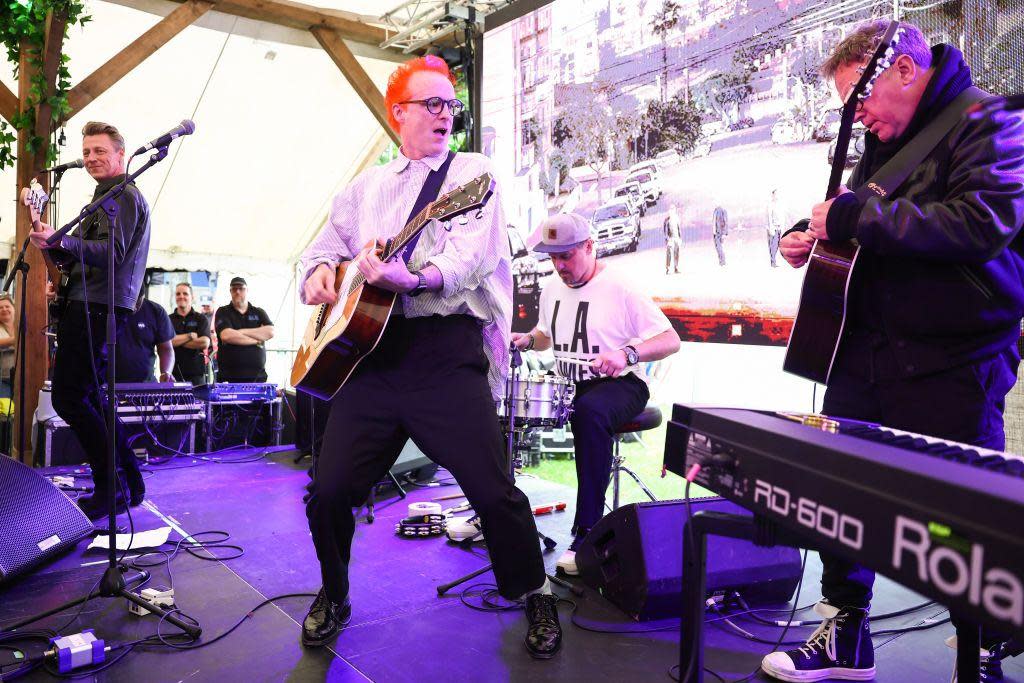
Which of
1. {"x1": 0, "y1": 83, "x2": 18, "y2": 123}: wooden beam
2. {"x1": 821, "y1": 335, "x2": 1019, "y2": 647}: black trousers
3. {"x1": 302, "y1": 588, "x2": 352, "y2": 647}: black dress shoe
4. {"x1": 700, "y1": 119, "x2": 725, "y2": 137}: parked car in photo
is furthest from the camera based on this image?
{"x1": 0, "y1": 83, "x2": 18, "y2": 123}: wooden beam

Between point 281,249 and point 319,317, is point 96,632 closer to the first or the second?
point 319,317

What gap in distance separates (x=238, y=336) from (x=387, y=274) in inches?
231

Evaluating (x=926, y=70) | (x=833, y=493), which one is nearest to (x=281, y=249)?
(x=926, y=70)

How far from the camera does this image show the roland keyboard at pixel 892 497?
71cm

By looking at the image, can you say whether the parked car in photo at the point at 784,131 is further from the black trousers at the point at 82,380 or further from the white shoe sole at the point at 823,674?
the black trousers at the point at 82,380

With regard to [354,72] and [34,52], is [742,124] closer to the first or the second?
[354,72]

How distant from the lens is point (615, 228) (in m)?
5.33

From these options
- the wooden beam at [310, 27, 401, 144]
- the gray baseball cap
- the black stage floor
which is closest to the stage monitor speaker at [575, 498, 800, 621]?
the black stage floor

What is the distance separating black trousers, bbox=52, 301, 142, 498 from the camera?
4055mm

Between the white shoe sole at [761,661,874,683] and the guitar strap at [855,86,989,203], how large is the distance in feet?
4.89

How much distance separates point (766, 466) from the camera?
1.06 meters

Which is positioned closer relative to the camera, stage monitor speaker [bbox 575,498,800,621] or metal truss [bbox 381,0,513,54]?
stage monitor speaker [bbox 575,498,800,621]

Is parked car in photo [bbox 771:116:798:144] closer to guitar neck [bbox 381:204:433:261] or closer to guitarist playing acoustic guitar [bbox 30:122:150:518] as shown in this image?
guitar neck [bbox 381:204:433:261]

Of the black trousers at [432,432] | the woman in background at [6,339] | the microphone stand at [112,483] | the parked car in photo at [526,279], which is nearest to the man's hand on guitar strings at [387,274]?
the black trousers at [432,432]
